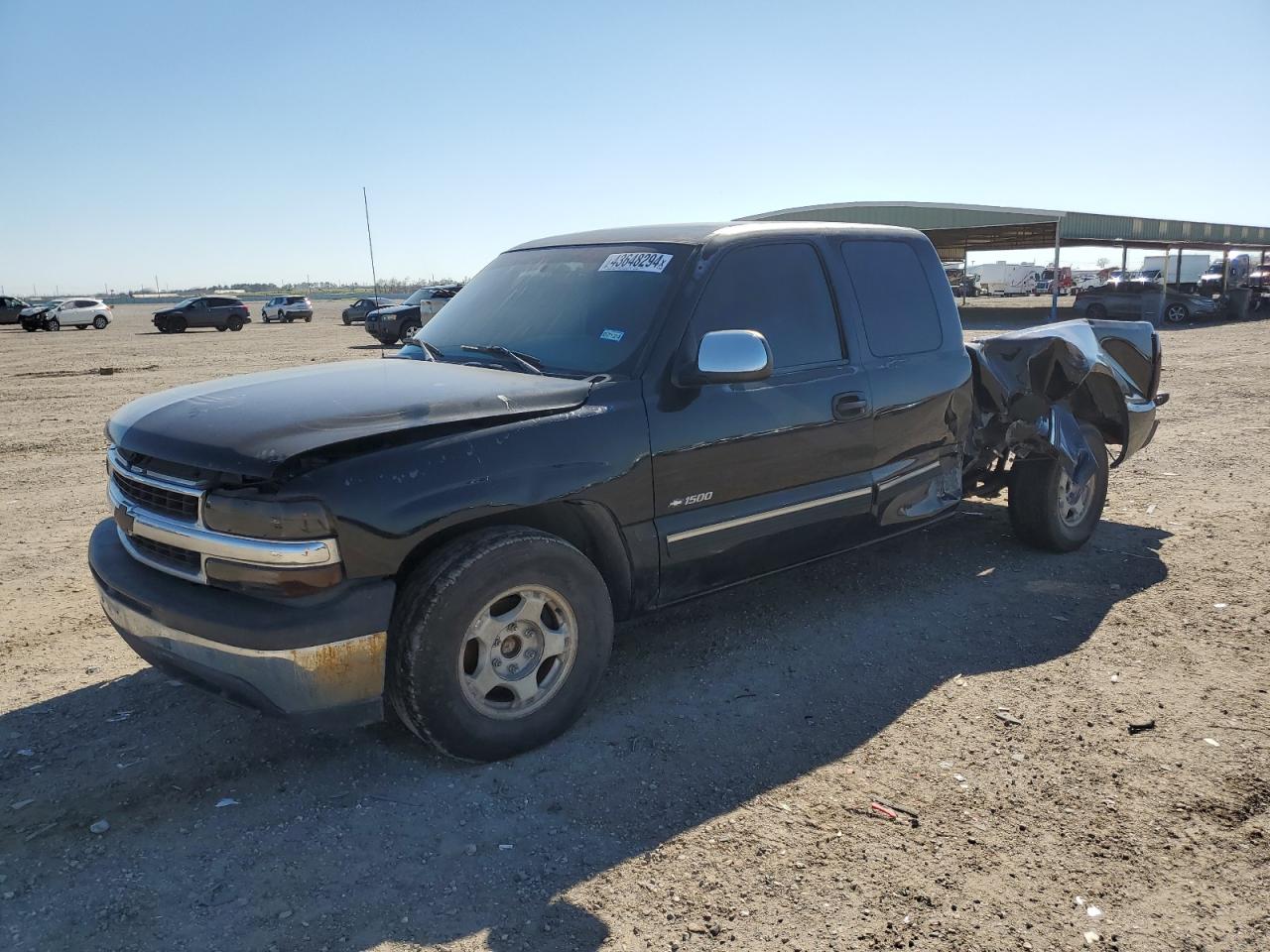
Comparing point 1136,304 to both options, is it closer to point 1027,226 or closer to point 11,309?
point 1027,226

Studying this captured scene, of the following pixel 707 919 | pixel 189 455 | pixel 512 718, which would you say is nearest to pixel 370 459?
pixel 189 455

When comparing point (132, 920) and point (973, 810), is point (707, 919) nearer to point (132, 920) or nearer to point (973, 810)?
point (973, 810)

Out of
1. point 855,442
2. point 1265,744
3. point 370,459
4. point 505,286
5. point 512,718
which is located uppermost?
point 505,286

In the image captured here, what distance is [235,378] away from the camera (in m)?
3.97

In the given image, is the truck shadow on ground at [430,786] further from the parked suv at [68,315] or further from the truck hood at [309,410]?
the parked suv at [68,315]

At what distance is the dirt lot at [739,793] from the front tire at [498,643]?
7.6 inches

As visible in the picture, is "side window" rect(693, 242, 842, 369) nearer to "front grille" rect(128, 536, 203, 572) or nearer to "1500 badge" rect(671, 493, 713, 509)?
"1500 badge" rect(671, 493, 713, 509)

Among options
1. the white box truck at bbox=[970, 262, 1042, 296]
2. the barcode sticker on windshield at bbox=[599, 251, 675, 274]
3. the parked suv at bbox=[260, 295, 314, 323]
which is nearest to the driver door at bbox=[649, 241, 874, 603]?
the barcode sticker on windshield at bbox=[599, 251, 675, 274]

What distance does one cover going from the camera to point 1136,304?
3189 cm

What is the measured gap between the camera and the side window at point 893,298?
461cm

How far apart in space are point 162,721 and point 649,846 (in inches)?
84.3

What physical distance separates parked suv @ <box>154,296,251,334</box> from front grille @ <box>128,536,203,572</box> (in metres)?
39.7

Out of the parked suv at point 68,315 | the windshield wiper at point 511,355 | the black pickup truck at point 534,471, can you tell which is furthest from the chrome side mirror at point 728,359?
the parked suv at point 68,315

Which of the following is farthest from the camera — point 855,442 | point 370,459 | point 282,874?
point 855,442
